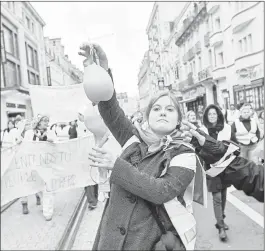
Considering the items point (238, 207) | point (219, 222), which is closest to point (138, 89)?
point (219, 222)

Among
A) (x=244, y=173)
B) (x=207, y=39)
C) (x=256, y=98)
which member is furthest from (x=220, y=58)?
(x=244, y=173)

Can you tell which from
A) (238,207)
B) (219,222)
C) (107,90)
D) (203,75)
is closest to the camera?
(107,90)

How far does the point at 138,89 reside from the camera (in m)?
2.18

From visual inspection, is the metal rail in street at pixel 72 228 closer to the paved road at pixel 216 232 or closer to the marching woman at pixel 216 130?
the paved road at pixel 216 232

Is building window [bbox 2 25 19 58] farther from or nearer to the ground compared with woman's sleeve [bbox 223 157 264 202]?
farther from the ground

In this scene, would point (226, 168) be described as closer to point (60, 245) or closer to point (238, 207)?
point (60, 245)

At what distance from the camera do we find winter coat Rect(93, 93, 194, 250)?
1373mm

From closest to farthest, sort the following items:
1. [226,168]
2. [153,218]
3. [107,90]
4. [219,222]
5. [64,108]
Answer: [107,90] < [153,218] < [64,108] < [226,168] < [219,222]

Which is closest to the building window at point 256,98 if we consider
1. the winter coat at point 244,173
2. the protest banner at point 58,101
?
the winter coat at point 244,173

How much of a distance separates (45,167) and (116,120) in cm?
92

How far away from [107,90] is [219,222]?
335 centimetres

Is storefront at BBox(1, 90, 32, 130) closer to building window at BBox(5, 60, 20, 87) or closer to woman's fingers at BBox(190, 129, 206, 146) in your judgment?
building window at BBox(5, 60, 20, 87)

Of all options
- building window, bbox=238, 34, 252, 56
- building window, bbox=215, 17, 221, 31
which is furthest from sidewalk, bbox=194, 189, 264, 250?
building window, bbox=215, 17, 221, 31

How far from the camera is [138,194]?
1.38 metres
